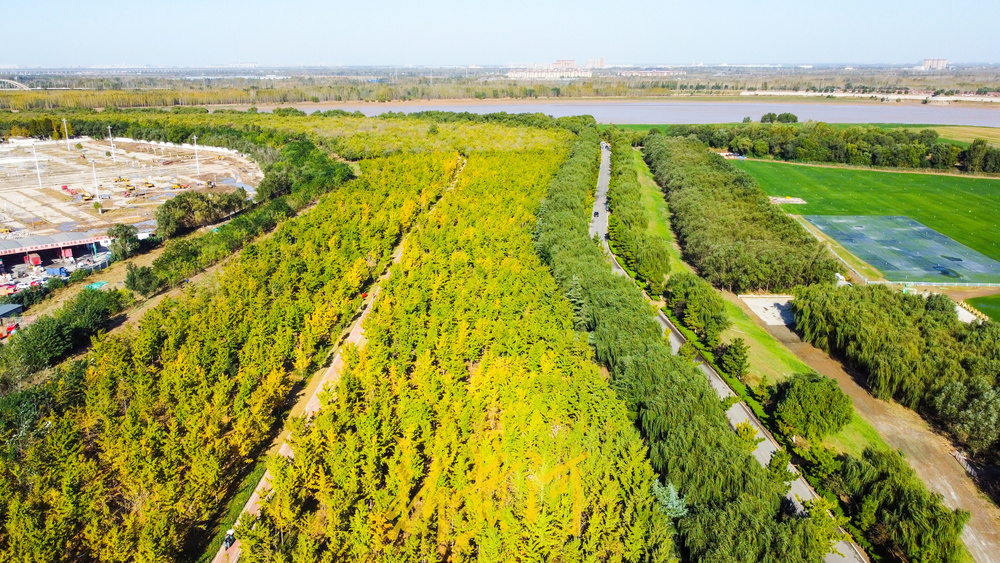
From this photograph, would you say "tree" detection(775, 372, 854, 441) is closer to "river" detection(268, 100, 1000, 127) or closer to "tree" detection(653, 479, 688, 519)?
"tree" detection(653, 479, 688, 519)

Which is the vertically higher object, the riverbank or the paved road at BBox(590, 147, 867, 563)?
the riverbank

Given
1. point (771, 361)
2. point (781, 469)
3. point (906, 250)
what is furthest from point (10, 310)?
point (906, 250)

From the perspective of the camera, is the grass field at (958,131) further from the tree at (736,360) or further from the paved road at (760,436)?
the tree at (736,360)

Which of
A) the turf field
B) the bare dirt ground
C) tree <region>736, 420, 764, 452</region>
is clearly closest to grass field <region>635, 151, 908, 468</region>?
tree <region>736, 420, 764, 452</region>

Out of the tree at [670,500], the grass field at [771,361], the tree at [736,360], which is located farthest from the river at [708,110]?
the tree at [670,500]

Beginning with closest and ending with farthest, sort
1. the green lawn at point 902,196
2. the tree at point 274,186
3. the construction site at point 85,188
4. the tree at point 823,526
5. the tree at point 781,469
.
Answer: the tree at point 823,526, the tree at point 781,469, the construction site at point 85,188, the green lawn at point 902,196, the tree at point 274,186

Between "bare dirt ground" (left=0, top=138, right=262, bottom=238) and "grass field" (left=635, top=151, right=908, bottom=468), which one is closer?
"grass field" (left=635, top=151, right=908, bottom=468)
